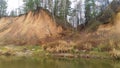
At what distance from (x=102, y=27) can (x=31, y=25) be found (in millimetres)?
19147

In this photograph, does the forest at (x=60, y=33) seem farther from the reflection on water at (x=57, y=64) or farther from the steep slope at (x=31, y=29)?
the reflection on water at (x=57, y=64)

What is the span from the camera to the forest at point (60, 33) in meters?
51.7

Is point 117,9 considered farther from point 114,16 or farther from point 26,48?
point 26,48

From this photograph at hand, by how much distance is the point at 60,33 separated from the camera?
70.1 m

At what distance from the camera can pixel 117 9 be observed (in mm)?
69438

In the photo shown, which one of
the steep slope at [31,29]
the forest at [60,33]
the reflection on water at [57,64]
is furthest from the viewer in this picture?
the steep slope at [31,29]

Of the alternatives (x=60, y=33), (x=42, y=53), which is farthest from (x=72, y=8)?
(x=42, y=53)

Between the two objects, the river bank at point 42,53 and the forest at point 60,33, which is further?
the forest at point 60,33

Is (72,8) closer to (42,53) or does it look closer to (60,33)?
(60,33)

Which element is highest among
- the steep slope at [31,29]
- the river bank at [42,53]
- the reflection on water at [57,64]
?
the steep slope at [31,29]

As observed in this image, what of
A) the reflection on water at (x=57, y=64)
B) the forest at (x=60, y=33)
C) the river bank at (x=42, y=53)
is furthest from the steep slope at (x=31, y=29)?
the reflection on water at (x=57, y=64)

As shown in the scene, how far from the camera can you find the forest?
170 ft

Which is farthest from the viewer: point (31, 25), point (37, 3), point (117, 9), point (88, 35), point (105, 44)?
point (37, 3)

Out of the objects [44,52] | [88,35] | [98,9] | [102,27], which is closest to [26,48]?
[44,52]
